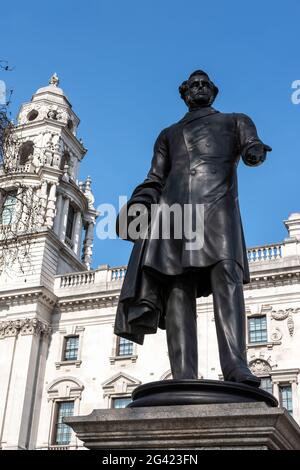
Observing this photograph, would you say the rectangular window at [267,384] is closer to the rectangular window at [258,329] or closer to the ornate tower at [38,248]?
the rectangular window at [258,329]

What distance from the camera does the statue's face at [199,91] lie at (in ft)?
21.3

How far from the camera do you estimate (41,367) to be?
3275 centimetres

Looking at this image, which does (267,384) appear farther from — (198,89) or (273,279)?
(198,89)

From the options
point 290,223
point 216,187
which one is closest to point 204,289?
point 216,187

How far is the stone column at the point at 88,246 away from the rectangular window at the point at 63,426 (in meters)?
12.0

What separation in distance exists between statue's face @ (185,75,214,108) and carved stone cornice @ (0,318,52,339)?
27354 millimetres

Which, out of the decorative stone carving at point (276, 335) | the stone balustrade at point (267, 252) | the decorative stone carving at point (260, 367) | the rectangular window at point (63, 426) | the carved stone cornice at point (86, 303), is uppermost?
the stone balustrade at point (267, 252)

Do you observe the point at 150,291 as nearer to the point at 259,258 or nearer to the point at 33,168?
the point at 259,258

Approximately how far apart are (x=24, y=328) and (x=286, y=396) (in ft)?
43.3

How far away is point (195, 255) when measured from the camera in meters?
5.56

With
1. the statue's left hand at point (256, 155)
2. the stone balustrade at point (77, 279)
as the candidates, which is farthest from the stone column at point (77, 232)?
the statue's left hand at point (256, 155)

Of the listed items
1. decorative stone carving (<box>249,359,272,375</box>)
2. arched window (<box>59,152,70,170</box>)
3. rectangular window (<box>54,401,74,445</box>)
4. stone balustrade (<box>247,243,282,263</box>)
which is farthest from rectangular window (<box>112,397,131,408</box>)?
arched window (<box>59,152,70,170</box>)

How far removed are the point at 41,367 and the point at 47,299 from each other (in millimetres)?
3437

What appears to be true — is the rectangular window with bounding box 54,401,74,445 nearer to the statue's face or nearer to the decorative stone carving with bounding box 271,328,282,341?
the decorative stone carving with bounding box 271,328,282,341
